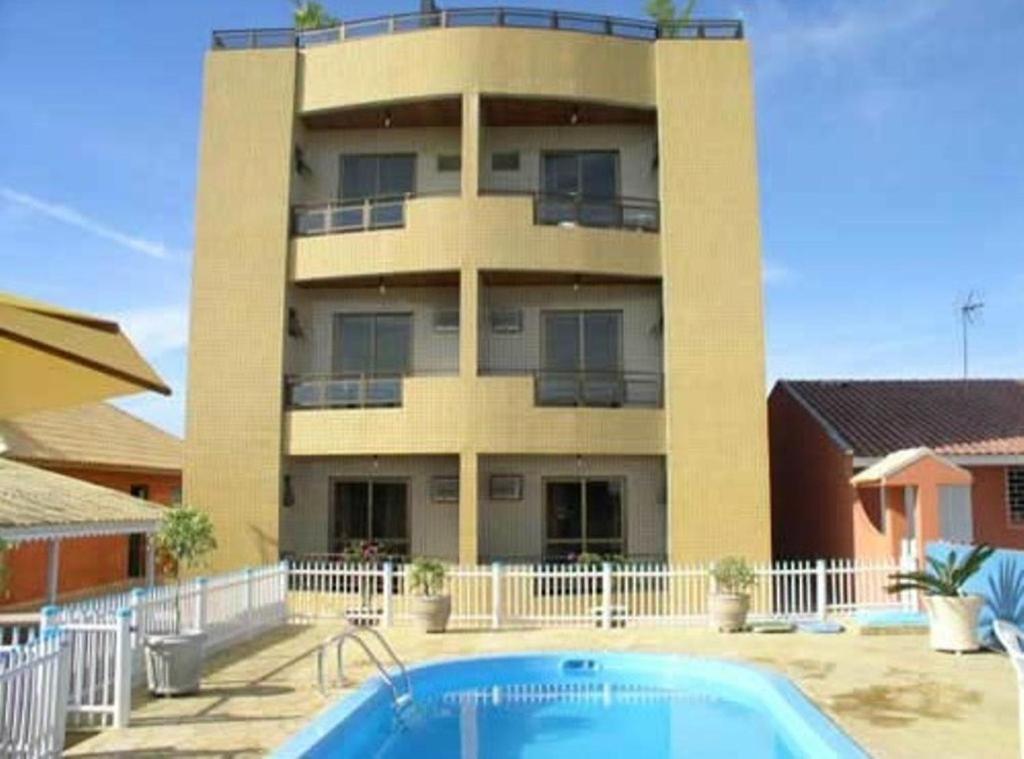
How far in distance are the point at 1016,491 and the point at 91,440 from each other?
24479mm

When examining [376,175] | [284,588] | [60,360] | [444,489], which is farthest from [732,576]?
[60,360]

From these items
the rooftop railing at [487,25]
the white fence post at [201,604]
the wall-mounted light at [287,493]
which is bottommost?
the white fence post at [201,604]

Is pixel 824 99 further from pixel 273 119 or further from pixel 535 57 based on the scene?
pixel 273 119

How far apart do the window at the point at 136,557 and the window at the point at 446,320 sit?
12675 millimetres

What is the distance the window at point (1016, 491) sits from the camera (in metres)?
23.4

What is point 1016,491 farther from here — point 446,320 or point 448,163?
point 448,163

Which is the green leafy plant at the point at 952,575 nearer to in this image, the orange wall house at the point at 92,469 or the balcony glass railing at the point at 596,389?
the balcony glass railing at the point at 596,389

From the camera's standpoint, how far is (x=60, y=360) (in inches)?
250

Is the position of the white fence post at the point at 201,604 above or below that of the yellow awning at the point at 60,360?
below

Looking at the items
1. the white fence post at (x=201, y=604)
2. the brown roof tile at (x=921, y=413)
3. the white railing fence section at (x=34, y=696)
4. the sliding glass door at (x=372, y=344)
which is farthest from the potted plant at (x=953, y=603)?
the white railing fence section at (x=34, y=696)

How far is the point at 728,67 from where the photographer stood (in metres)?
22.5

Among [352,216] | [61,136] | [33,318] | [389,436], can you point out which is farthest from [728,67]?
[33,318]

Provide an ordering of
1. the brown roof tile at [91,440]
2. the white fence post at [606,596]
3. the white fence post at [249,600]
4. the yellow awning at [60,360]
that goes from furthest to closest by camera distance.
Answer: the brown roof tile at [91,440]
the white fence post at [606,596]
the white fence post at [249,600]
the yellow awning at [60,360]

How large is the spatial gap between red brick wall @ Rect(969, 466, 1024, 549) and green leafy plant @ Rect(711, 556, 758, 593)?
7674mm
